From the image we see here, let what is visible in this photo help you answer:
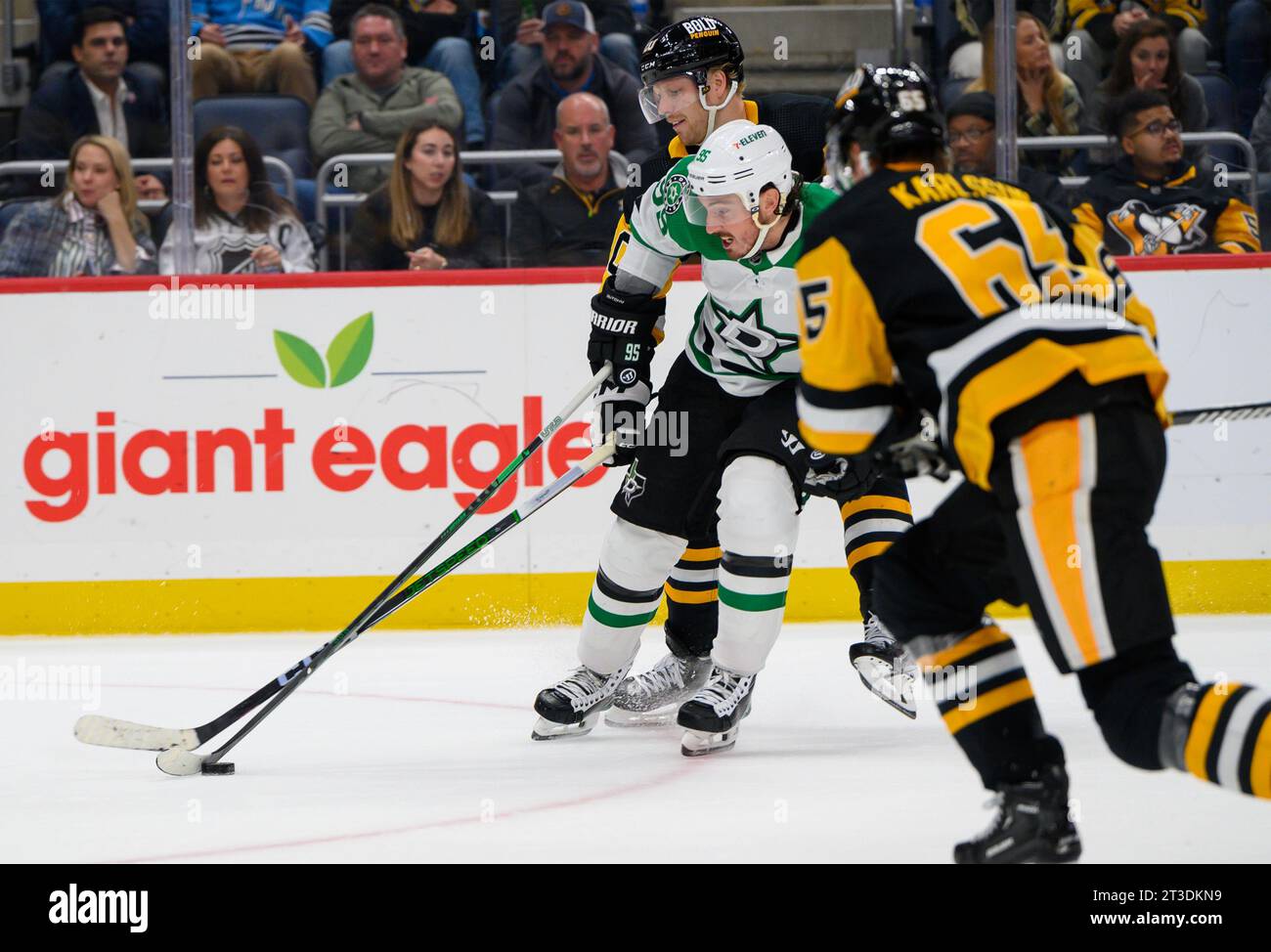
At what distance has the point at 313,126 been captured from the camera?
5445 mm

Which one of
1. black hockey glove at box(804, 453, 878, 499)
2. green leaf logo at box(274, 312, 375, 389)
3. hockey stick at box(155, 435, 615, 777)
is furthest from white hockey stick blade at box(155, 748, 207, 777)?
green leaf logo at box(274, 312, 375, 389)

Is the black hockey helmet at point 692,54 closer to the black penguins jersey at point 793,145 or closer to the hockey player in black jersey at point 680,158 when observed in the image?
the hockey player in black jersey at point 680,158

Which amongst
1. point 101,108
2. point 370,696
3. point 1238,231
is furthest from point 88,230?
point 1238,231

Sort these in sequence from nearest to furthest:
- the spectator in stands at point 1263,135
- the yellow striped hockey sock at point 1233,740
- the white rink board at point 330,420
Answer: the yellow striped hockey sock at point 1233,740 < the white rink board at point 330,420 < the spectator in stands at point 1263,135

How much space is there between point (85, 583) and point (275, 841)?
9.30 feet

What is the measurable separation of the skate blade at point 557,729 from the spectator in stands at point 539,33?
2.79 m

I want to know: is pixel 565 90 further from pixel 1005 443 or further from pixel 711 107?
pixel 1005 443

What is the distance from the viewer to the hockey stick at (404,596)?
3109mm

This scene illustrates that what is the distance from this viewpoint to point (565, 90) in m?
5.50

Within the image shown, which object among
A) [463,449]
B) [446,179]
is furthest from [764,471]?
[446,179]

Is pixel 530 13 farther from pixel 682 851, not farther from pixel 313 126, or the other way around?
pixel 682 851

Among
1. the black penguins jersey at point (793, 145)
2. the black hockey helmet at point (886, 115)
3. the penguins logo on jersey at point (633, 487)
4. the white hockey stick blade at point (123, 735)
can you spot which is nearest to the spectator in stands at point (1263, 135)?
the black penguins jersey at point (793, 145)

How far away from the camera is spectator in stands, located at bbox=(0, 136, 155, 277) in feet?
16.9
